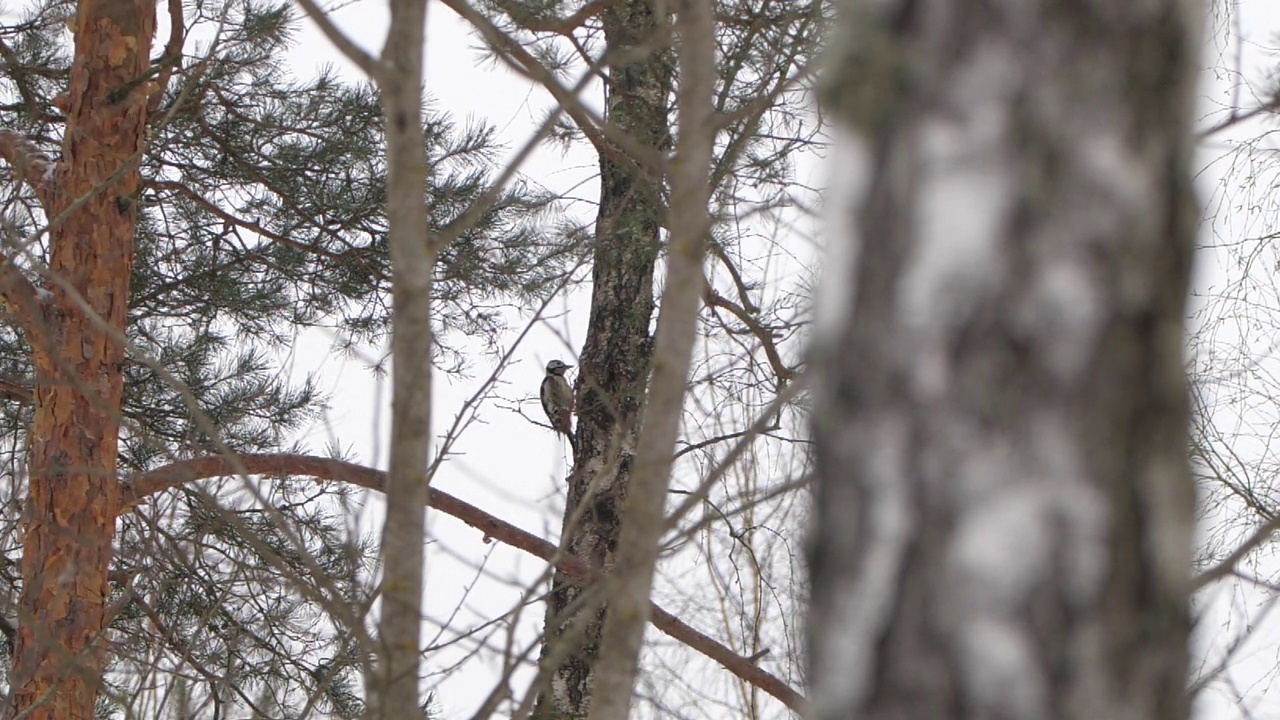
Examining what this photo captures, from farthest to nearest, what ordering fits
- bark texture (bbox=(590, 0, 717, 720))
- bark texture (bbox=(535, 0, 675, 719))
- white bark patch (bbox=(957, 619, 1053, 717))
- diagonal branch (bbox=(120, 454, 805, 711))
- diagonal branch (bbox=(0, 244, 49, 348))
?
bark texture (bbox=(535, 0, 675, 719))
diagonal branch (bbox=(120, 454, 805, 711))
diagonal branch (bbox=(0, 244, 49, 348))
bark texture (bbox=(590, 0, 717, 720))
white bark patch (bbox=(957, 619, 1053, 717))

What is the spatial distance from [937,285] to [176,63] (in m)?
3.09

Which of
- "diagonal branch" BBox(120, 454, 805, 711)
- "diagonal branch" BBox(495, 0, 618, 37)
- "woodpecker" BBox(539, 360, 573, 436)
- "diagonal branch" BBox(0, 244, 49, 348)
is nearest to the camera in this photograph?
"diagonal branch" BBox(0, 244, 49, 348)

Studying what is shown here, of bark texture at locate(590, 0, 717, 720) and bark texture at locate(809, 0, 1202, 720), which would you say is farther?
bark texture at locate(590, 0, 717, 720)

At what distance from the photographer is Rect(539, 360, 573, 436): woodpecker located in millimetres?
4484

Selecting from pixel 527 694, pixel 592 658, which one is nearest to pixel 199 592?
pixel 592 658

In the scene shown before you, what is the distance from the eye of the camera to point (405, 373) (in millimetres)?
1071

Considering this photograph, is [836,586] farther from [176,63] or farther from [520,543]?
[176,63]

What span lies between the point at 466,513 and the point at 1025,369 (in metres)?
2.95

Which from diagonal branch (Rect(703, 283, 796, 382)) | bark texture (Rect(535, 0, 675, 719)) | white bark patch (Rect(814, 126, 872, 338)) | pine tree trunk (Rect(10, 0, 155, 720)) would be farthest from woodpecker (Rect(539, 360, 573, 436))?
white bark patch (Rect(814, 126, 872, 338))

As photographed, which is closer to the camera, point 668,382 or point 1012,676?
point 1012,676

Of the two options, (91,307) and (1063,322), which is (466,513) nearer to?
(91,307)

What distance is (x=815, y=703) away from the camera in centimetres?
58

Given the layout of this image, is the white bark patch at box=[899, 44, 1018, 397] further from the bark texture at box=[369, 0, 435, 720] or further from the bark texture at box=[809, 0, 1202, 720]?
the bark texture at box=[369, 0, 435, 720]

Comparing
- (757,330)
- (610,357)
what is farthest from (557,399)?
(757,330)
